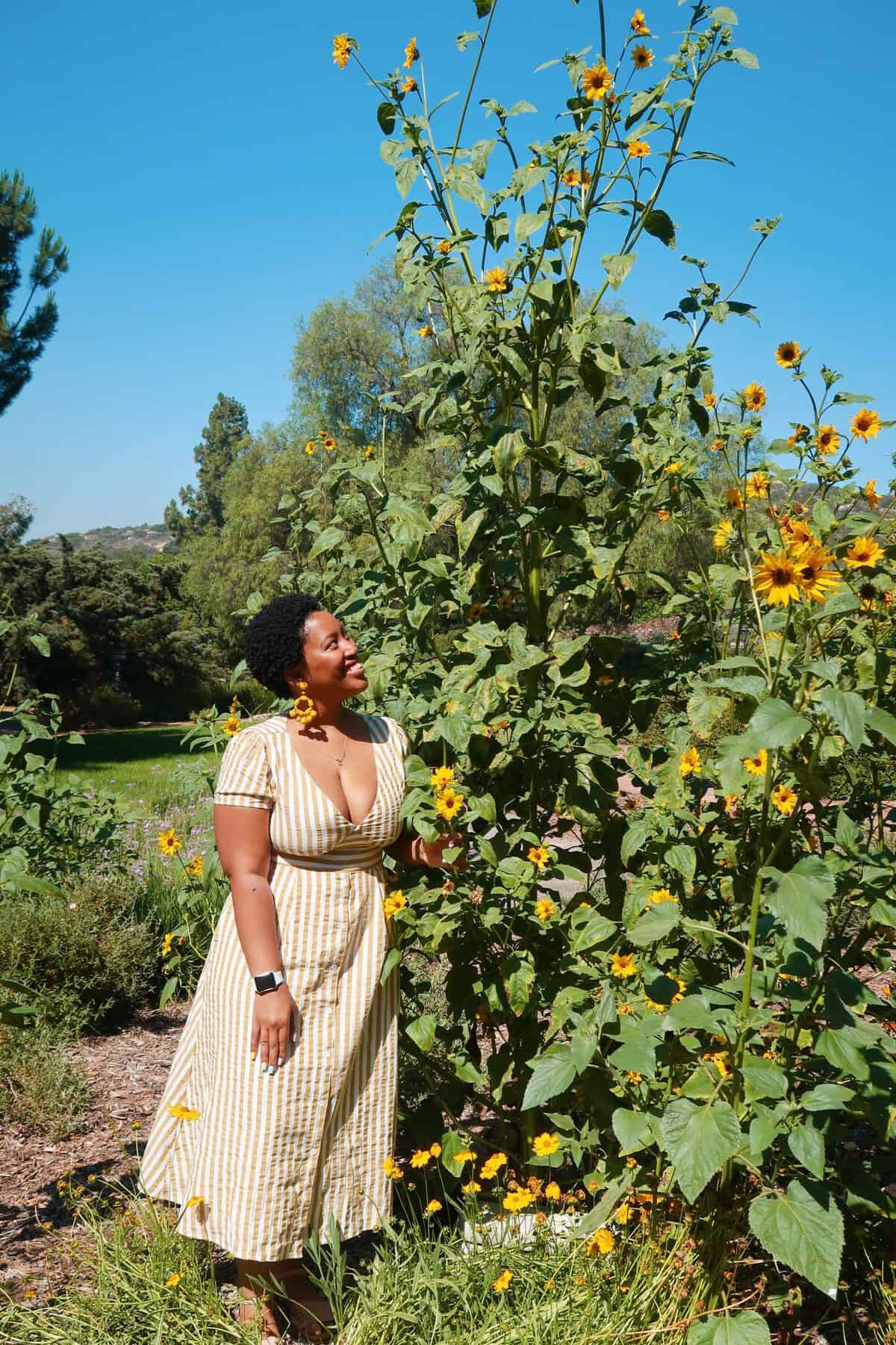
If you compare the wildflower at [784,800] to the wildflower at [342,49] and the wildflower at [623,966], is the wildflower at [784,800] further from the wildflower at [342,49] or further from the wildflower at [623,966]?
the wildflower at [342,49]

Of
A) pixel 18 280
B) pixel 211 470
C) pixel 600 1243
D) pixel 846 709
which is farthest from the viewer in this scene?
pixel 211 470

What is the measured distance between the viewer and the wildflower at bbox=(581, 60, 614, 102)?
6.34 ft

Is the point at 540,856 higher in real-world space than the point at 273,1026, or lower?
higher

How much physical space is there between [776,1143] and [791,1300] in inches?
14.5

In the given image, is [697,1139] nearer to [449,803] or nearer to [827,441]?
[449,803]

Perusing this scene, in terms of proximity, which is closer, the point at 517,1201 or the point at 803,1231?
→ the point at 803,1231

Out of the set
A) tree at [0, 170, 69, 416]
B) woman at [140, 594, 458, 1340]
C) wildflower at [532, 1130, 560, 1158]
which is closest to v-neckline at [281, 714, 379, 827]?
woman at [140, 594, 458, 1340]

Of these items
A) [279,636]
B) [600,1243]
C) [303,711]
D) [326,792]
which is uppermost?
[279,636]

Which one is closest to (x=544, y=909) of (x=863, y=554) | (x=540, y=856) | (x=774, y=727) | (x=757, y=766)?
(x=540, y=856)

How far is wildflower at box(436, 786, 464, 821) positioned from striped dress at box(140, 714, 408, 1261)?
0.22 metres

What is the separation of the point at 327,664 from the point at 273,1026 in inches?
26.7

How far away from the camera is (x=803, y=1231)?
1490 millimetres

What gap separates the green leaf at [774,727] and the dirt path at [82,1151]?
1.70 m

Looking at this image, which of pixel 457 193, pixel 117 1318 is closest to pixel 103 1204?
pixel 117 1318
